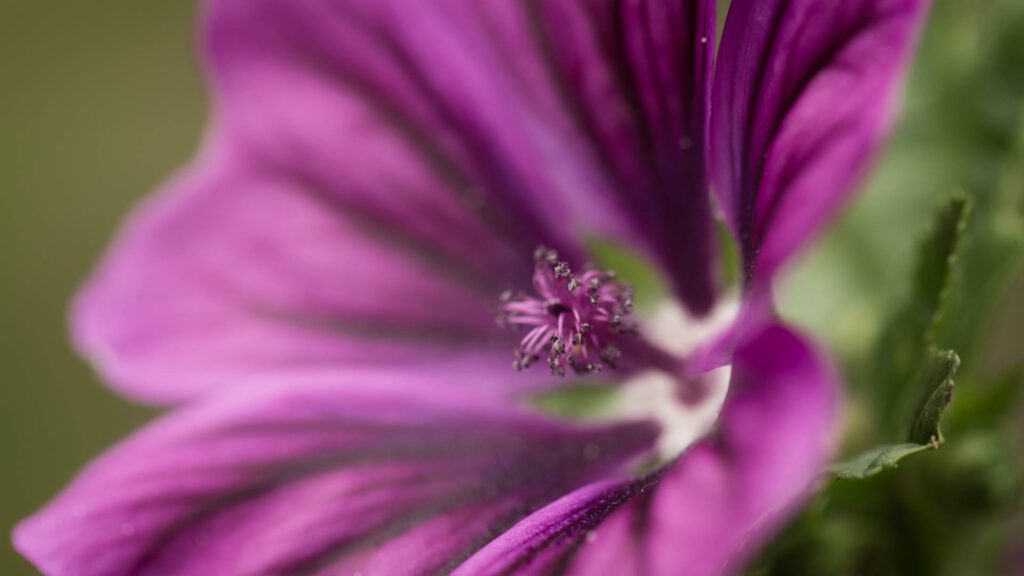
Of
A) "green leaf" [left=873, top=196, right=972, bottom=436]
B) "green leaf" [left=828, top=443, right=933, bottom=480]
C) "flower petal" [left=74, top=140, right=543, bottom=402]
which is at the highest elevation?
"flower petal" [left=74, top=140, right=543, bottom=402]

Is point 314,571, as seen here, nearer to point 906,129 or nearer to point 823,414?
point 823,414

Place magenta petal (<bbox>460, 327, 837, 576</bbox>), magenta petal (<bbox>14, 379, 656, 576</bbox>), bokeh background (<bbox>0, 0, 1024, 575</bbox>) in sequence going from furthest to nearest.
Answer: bokeh background (<bbox>0, 0, 1024, 575</bbox>) < magenta petal (<bbox>14, 379, 656, 576</bbox>) < magenta petal (<bbox>460, 327, 837, 576</bbox>)

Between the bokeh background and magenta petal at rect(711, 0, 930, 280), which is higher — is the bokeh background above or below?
above

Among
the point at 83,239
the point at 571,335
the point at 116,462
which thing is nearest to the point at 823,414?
the point at 571,335

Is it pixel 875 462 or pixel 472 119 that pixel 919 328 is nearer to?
pixel 875 462

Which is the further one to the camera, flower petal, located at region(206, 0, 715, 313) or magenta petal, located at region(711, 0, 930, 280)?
flower petal, located at region(206, 0, 715, 313)

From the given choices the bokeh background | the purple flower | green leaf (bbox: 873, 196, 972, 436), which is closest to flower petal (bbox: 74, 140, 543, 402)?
the purple flower

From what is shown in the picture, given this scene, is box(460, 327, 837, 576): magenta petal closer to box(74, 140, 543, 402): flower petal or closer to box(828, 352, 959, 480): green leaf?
box(828, 352, 959, 480): green leaf

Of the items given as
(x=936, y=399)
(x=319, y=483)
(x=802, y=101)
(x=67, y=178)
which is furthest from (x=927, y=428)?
(x=67, y=178)
